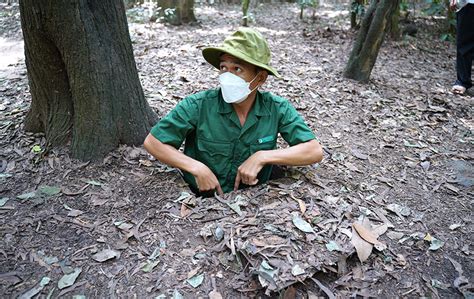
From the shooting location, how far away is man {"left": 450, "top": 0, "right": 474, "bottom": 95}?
5.54 metres

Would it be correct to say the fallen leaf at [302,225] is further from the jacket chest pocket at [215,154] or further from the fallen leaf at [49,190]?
the fallen leaf at [49,190]

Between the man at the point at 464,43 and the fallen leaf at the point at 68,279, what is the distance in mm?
5685

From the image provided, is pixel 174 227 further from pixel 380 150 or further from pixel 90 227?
pixel 380 150

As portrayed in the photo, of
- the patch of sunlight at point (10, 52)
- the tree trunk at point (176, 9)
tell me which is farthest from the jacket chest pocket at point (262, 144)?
the tree trunk at point (176, 9)

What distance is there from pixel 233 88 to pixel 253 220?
3.12ft

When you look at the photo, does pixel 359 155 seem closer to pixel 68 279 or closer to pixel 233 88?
pixel 233 88

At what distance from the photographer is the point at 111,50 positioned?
304 centimetres

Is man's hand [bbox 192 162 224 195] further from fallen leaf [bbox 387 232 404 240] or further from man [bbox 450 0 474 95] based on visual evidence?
man [bbox 450 0 474 95]

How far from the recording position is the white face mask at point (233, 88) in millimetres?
2729

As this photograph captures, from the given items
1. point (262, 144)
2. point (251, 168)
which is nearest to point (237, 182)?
point (251, 168)

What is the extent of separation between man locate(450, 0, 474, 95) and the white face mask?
437cm

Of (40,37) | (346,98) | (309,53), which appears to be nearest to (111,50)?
(40,37)

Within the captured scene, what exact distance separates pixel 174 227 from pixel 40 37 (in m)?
1.76

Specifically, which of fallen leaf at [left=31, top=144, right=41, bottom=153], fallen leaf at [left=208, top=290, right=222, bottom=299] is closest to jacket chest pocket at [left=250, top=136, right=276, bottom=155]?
fallen leaf at [left=208, top=290, right=222, bottom=299]
